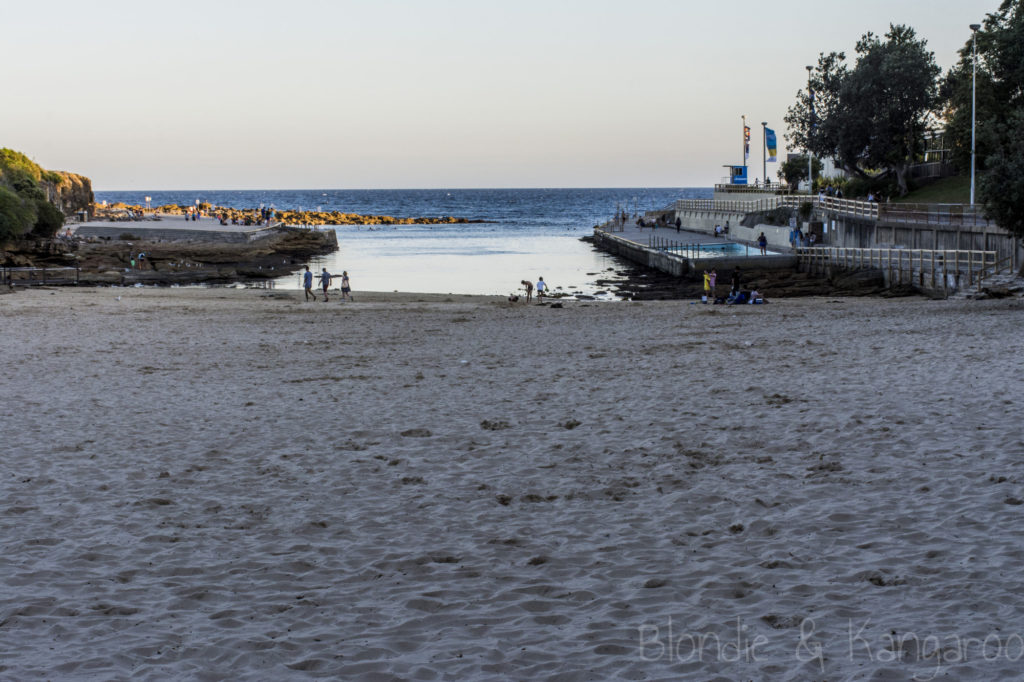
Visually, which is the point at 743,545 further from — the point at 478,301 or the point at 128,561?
the point at 478,301

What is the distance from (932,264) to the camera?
117 feet

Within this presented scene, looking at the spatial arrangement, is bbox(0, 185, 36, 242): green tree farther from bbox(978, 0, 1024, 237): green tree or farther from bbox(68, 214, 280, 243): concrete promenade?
bbox(978, 0, 1024, 237): green tree

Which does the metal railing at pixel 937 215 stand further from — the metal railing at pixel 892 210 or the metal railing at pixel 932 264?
the metal railing at pixel 932 264

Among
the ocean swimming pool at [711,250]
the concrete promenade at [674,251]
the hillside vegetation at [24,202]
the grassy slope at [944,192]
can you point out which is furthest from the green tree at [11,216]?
the grassy slope at [944,192]

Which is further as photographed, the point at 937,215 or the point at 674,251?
the point at 674,251

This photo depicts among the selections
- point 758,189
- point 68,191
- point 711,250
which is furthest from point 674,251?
point 68,191

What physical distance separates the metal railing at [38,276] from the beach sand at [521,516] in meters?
26.3

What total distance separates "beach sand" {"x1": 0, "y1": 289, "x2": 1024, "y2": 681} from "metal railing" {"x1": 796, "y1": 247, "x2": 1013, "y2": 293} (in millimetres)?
15563

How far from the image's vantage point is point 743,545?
28.2 feet

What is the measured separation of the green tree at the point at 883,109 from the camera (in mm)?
70000

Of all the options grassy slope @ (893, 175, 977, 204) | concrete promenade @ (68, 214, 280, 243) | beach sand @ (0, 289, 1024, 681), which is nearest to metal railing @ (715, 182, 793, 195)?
grassy slope @ (893, 175, 977, 204)

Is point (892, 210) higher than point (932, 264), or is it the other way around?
point (892, 210)

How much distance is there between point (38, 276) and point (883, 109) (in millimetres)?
57986

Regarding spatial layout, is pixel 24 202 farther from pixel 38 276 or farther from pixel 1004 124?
pixel 1004 124
